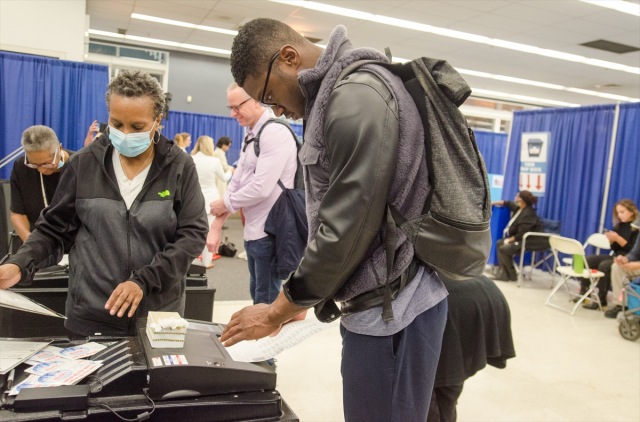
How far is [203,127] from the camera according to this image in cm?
1079

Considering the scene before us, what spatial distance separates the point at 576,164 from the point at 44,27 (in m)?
7.31

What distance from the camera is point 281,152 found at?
2725 millimetres

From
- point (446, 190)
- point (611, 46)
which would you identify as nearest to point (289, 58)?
point (446, 190)

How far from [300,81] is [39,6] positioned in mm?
6932

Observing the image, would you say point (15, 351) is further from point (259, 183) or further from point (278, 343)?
point (259, 183)

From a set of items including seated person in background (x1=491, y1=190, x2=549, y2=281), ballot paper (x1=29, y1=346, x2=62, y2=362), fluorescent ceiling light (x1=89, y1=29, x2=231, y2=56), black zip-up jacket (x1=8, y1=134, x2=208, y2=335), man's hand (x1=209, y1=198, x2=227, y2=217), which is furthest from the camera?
fluorescent ceiling light (x1=89, y1=29, x2=231, y2=56)

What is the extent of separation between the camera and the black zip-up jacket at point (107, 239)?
5.21 ft

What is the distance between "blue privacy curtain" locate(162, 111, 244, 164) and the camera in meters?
10.5

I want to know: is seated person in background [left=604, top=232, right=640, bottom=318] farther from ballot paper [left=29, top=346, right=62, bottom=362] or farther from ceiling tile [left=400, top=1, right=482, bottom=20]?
ballot paper [left=29, top=346, right=62, bottom=362]

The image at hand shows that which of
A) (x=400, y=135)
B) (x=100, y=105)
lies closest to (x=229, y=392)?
(x=400, y=135)

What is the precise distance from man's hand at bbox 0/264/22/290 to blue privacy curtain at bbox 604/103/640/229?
6.60 meters

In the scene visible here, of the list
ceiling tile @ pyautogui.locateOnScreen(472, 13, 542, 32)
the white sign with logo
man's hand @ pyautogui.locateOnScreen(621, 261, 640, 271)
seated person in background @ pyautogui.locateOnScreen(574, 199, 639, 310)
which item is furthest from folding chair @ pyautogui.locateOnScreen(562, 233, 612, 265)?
ceiling tile @ pyautogui.locateOnScreen(472, 13, 542, 32)

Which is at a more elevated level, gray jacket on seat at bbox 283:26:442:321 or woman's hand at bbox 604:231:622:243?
gray jacket on seat at bbox 283:26:442:321

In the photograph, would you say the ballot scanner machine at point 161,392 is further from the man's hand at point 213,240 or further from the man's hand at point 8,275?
the man's hand at point 213,240
